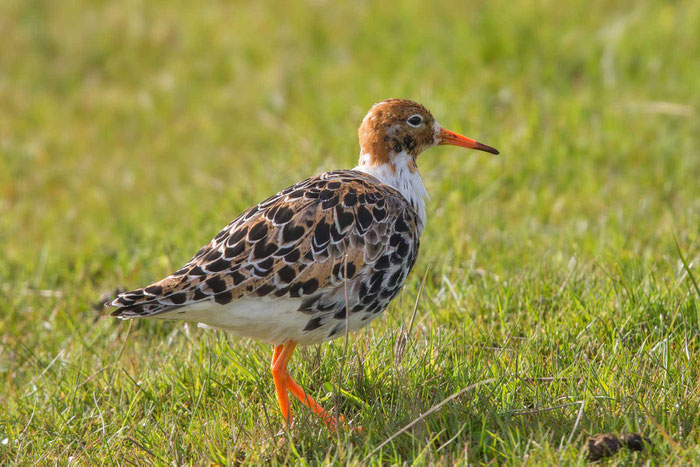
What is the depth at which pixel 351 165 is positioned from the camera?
328 inches

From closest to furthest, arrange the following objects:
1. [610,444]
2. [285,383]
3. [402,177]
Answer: [610,444]
[285,383]
[402,177]

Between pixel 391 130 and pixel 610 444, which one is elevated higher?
pixel 391 130

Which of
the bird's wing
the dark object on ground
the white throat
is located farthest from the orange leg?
the dark object on ground

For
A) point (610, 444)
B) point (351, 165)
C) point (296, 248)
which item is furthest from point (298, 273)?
point (351, 165)

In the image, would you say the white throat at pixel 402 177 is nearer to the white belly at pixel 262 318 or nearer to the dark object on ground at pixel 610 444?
the white belly at pixel 262 318

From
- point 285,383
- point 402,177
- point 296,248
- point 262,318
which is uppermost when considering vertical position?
point 402,177

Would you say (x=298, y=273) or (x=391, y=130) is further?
(x=391, y=130)

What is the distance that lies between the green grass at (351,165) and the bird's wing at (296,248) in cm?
52

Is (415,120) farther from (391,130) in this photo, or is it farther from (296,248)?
(296,248)

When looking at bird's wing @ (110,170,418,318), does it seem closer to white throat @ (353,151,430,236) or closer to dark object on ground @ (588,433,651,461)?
white throat @ (353,151,430,236)

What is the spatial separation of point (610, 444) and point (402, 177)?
7.42 feet

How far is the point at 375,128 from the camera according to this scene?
575 centimetres

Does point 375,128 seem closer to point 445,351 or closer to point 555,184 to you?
point 445,351

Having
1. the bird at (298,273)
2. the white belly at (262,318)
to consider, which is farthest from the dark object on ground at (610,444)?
the white belly at (262,318)
